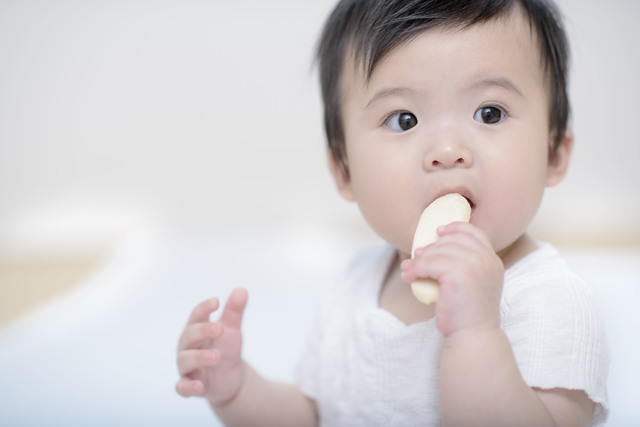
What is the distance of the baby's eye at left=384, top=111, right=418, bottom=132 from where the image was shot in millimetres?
842

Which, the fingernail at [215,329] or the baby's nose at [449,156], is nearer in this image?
the baby's nose at [449,156]

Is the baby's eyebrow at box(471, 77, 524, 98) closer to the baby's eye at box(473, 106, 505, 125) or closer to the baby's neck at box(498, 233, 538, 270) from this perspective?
the baby's eye at box(473, 106, 505, 125)

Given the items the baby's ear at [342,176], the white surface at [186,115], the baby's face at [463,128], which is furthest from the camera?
the white surface at [186,115]

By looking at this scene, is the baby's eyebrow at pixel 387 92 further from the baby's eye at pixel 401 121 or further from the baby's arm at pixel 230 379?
the baby's arm at pixel 230 379

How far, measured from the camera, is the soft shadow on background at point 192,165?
5.25 feet

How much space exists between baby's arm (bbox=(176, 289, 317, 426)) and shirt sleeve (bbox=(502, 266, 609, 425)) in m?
0.36

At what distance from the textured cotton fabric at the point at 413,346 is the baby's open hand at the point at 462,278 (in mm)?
110

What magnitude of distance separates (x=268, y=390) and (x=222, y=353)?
0.33ft

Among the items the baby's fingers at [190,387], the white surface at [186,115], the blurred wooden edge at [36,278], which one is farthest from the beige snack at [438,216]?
the white surface at [186,115]

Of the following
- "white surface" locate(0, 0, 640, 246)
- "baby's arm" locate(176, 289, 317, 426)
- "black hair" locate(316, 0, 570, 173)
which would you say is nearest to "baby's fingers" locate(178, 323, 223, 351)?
"baby's arm" locate(176, 289, 317, 426)

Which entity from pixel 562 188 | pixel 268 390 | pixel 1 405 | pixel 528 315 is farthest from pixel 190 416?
pixel 562 188

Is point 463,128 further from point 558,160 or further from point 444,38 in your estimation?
point 558,160

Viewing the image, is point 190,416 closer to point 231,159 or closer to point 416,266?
point 416,266

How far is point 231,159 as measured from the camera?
2.09 meters
